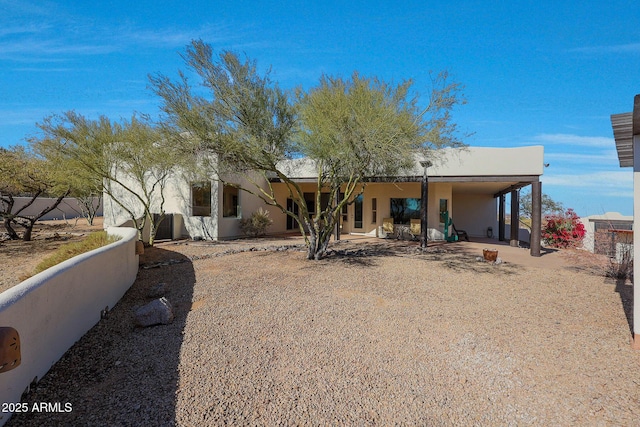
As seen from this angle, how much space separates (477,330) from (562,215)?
13230 mm

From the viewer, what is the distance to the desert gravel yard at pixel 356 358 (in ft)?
10.3

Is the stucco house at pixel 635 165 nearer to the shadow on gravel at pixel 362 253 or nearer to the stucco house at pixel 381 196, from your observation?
the shadow on gravel at pixel 362 253

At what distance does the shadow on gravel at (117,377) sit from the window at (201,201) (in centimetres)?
963

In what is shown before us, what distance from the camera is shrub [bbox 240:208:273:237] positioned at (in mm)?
16297

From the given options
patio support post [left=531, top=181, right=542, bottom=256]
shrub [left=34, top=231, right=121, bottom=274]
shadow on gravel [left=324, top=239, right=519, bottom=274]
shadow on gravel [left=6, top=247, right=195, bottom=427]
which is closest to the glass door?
A: shadow on gravel [left=324, top=239, right=519, bottom=274]

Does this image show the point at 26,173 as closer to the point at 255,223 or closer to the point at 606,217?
the point at 255,223

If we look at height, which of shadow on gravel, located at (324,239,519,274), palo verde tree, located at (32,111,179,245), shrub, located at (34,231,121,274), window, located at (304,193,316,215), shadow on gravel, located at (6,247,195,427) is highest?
palo verde tree, located at (32,111,179,245)

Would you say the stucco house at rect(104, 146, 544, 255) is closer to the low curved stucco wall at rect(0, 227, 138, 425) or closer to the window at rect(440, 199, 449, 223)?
the window at rect(440, 199, 449, 223)

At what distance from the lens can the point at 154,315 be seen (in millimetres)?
5207

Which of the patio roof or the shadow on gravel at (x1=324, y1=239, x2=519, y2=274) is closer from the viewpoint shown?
the patio roof

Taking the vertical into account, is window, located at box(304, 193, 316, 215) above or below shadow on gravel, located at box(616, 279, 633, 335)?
above

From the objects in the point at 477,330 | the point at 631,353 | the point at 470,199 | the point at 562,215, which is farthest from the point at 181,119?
the point at 470,199

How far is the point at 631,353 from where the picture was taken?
171 inches

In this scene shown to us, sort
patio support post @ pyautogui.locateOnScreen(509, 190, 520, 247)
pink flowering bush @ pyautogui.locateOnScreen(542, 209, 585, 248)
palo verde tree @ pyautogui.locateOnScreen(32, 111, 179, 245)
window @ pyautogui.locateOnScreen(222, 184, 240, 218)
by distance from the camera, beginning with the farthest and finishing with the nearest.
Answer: window @ pyautogui.locateOnScreen(222, 184, 240, 218), patio support post @ pyautogui.locateOnScreen(509, 190, 520, 247), pink flowering bush @ pyautogui.locateOnScreen(542, 209, 585, 248), palo verde tree @ pyautogui.locateOnScreen(32, 111, 179, 245)
